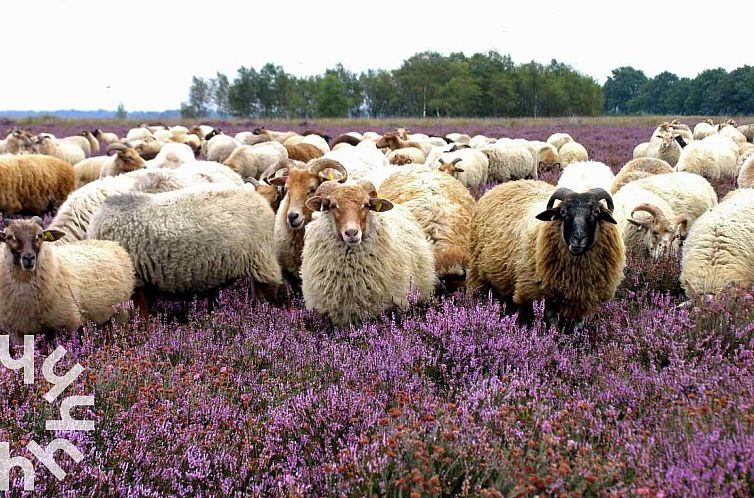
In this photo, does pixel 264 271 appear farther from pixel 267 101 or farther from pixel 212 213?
pixel 267 101

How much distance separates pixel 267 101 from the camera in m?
86.6

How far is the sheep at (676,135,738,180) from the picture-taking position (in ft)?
44.0

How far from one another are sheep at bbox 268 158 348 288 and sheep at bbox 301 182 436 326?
71 centimetres

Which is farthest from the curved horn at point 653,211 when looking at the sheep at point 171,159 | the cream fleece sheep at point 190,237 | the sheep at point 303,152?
the sheep at point 303,152

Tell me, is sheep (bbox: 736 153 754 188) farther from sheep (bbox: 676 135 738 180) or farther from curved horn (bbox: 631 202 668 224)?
curved horn (bbox: 631 202 668 224)

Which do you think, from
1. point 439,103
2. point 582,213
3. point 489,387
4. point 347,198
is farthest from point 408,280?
point 439,103

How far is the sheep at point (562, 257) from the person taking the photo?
191 inches

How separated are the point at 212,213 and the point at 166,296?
0.99m

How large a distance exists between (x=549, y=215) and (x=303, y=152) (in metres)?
11.9

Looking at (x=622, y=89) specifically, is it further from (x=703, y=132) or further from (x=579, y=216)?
(x=579, y=216)

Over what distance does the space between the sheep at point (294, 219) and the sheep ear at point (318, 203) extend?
918 mm

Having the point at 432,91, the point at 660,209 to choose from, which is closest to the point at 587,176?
the point at 660,209

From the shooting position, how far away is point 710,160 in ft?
45.0

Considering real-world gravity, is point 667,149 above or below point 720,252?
above
